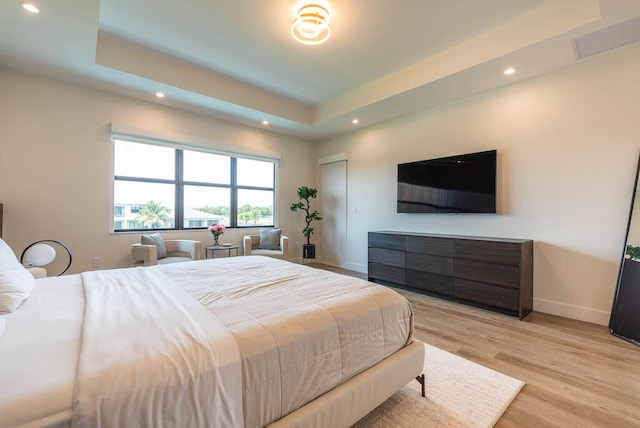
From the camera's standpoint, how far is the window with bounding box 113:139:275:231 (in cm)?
402

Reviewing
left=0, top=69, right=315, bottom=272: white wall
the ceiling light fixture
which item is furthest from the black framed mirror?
left=0, top=69, right=315, bottom=272: white wall

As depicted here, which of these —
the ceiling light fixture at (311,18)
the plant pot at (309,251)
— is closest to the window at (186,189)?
the plant pot at (309,251)

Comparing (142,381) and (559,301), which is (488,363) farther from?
(142,381)

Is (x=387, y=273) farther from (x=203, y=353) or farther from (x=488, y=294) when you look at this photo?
(x=203, y=353)

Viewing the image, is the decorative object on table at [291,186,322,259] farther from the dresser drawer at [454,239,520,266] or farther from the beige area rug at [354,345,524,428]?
the beige area rug at [354,345,524,428]

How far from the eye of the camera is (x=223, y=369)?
95 cm

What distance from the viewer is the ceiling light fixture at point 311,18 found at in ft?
7.91

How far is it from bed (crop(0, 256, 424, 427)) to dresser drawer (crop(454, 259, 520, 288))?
76.6 inches

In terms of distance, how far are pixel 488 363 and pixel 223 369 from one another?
208 centimetres

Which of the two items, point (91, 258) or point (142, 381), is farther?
point (91, 258)

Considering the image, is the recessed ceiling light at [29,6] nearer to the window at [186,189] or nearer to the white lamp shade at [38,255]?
the window at [186,189]

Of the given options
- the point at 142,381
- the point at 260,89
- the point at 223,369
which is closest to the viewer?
the point at 142,381

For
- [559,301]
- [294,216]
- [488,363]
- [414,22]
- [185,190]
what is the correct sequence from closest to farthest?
[488,363], [414,22], [559,301], [185,190], [294,216]

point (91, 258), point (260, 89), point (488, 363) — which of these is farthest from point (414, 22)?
point (91, 258)
